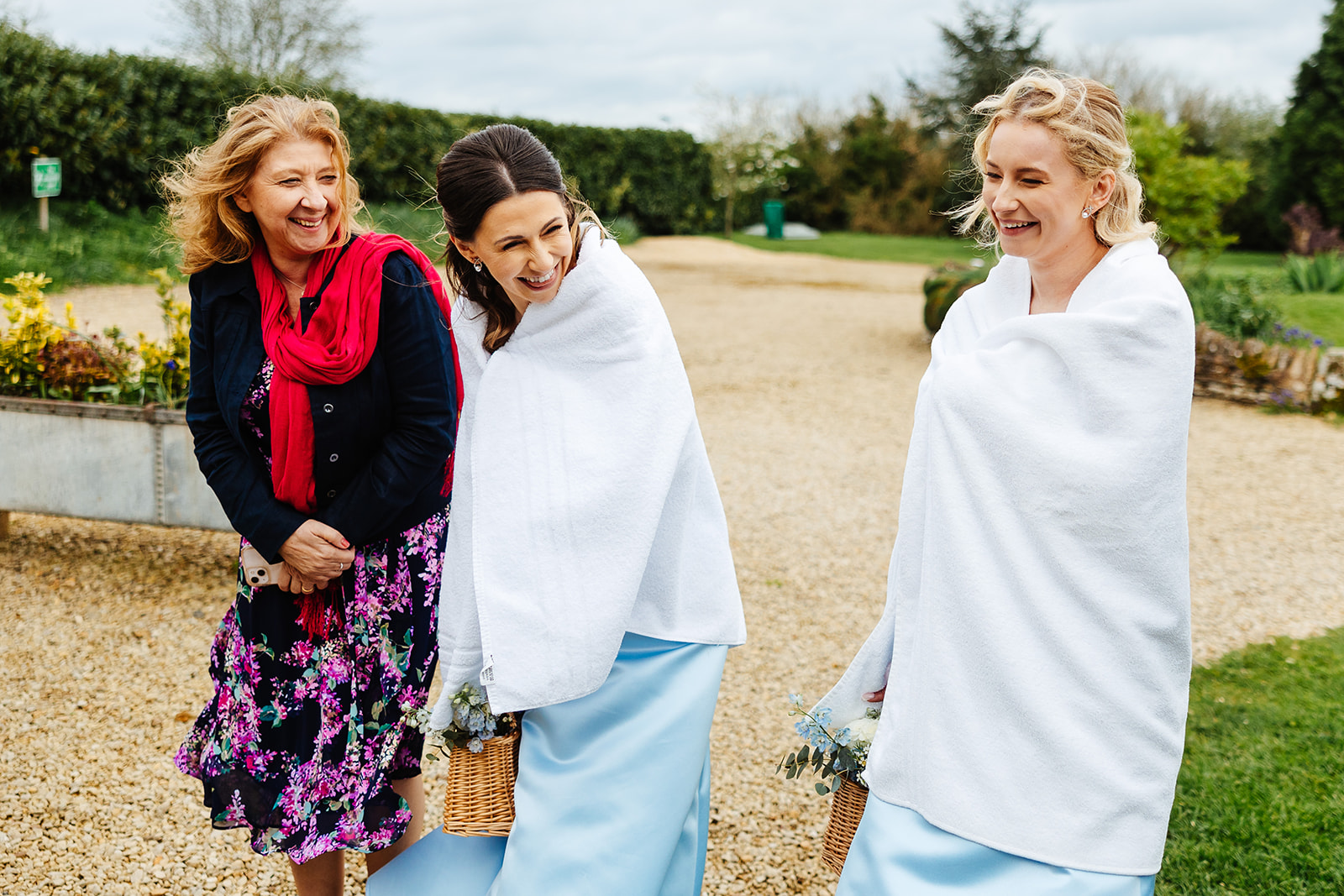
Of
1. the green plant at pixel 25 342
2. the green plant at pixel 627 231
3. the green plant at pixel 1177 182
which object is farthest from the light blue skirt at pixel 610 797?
the green plant at pixel 627 231

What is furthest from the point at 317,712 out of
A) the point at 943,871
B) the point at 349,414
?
the point at 943,871

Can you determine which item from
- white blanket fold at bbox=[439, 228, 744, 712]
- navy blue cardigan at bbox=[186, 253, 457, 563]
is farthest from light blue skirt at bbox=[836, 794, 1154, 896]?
navy blue cardigan at bbox=[186, 253, 457, 563]

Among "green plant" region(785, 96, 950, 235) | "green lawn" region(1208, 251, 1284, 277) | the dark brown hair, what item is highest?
"green plant" region(785, 96, 950, 235)

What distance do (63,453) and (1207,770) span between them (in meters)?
4.89

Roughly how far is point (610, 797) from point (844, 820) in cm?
46

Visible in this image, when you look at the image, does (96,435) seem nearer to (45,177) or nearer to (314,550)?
(314,550)

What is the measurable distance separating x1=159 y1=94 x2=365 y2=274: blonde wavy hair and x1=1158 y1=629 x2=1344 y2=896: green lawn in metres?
2.87

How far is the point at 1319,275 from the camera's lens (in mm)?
12656

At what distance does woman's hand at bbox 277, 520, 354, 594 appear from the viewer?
7.25 ft

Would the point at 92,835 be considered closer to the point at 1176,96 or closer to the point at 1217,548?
the point at 1217,548

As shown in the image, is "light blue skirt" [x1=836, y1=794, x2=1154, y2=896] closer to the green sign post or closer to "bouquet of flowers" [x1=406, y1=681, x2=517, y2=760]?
"bouquet of flowers" [x1=406, y1=681, x2=517, y2=760]

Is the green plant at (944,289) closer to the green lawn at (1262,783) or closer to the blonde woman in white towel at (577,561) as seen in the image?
the green lawn at (1262,783)

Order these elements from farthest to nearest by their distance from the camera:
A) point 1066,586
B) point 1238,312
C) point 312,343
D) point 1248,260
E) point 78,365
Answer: point 1248,260, point 1238,312, point 78,365, point 312,343, point 1066,586

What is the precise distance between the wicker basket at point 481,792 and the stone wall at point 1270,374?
861 centimetres
